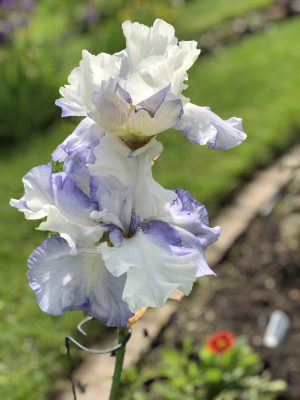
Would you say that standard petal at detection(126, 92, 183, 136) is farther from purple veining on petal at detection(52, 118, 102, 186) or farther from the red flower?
the red flower

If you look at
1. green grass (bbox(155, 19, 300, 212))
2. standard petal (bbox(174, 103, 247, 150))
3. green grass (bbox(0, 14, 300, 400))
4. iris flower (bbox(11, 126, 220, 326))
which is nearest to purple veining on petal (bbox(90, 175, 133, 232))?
iris flower (bbox(11, 126, 220, 326))

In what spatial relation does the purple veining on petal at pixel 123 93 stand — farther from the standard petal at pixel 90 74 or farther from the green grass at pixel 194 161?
the green grass at pixel 194 161

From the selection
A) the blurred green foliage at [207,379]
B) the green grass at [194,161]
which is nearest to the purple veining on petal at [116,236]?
the blurred green foliage at [207,379]

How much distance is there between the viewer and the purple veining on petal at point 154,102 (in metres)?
0.85

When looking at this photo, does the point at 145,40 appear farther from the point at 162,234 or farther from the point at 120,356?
the point at 120,356

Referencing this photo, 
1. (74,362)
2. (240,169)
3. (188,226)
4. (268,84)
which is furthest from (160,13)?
(188,226)

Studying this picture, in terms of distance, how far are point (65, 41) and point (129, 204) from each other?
5831mm

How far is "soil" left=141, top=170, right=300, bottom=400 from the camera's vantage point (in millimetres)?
2355

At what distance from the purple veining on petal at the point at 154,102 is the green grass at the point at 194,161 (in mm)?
1524

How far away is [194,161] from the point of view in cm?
371

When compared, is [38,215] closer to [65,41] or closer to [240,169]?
[240,169]

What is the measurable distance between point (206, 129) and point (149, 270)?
0.20 meters

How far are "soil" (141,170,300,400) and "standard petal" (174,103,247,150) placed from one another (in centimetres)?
144

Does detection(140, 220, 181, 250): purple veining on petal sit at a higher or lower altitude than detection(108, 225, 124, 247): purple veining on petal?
lower
